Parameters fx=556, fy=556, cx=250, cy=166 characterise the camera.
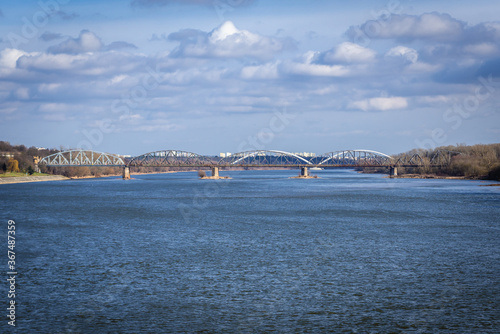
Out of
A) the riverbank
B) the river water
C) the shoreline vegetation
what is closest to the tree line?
the shoreline vegetation

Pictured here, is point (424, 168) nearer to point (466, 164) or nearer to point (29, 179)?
point (466, 164)

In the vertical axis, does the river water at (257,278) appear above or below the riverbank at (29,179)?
below

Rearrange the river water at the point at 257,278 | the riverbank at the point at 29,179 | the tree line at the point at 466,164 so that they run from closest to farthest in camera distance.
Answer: the river water at the point at 257,278 < the tree line at the point at 466,164 < the riverbank at the point at 29,179

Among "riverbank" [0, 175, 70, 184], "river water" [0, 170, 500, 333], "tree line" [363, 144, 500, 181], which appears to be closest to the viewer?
"river water" [0, 170, 500, 333]

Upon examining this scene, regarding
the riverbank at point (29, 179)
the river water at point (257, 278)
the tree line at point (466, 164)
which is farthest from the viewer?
the riverbank at point (29, 179)

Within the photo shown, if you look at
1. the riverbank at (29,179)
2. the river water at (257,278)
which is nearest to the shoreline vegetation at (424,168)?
the riverbank at (29,179)

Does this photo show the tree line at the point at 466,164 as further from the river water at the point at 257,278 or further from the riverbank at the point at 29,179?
the riverbank at the point at 29,179

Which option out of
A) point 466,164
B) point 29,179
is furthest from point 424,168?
point 29,179

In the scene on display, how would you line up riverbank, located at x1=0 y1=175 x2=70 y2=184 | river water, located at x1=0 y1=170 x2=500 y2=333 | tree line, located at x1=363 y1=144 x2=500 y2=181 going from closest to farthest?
river water, located at x1=0 y1=170 x2=500 y2=333
tree line, located at x1=363 y1=144 x2=500 y2=181
riverbank, located at x1=0 y1=175 x2=70 y2=184

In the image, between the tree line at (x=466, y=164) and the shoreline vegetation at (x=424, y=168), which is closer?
the tree line at (x=466, y=164)

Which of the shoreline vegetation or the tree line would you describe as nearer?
the tree line

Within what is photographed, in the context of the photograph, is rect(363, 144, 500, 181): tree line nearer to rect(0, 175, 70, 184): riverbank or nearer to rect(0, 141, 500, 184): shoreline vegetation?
rect(0, 141, 500, 184): shoreline vegetation

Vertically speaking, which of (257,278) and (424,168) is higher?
(424,168)

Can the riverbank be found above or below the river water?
above
